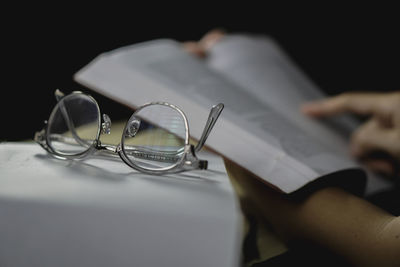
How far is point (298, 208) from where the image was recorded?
17.5 inches

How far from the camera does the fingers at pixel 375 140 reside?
0.70 m

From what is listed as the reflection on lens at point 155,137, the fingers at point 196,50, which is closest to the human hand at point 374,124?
the fingers at point 196,50

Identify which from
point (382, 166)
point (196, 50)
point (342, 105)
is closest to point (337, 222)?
point (382, 166)

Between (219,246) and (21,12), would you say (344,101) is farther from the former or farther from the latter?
(21,12)

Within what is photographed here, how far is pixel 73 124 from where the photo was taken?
514 mm

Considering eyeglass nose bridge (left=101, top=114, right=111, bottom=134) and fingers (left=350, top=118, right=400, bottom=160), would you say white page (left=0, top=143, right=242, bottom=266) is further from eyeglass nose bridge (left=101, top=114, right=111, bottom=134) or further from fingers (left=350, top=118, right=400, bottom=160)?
fingers (left=350, top=118, right=400, bottom=160)

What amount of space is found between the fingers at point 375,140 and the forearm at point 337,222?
1.02 feet

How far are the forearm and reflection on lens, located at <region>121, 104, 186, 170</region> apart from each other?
10cm

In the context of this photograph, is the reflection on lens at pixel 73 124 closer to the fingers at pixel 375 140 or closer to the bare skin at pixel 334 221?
the bare skin at pixel 334 221

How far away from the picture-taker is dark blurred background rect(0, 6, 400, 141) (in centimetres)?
106

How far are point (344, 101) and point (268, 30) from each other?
71 centimetres

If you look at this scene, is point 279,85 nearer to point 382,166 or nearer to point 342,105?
point 342,105

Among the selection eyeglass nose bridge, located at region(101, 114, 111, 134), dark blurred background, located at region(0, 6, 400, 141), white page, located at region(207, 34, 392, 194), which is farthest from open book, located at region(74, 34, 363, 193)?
dark blurred background, located at region(0, 6, 400, 141)

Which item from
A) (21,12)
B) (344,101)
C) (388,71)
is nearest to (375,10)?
(388,71)
